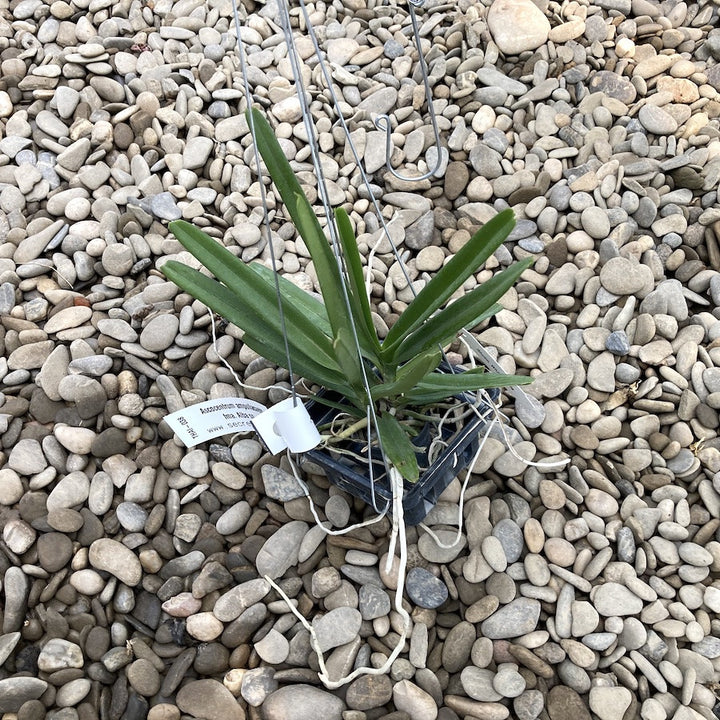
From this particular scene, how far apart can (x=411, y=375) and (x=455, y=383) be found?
142 millimetres

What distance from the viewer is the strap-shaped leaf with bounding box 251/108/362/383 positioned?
3.00 ft

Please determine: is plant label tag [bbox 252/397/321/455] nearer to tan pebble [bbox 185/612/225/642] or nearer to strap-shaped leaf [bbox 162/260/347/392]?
strap-shaped leaf [bbox 162/260/347/392]

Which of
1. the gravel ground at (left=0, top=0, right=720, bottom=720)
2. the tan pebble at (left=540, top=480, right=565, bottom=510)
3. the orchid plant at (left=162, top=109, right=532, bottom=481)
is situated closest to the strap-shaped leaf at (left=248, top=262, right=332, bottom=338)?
the orchid plant at (left=162, top=109, right=532, bottom=481)

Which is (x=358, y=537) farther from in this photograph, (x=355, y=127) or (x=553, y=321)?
(x=355, y=127)

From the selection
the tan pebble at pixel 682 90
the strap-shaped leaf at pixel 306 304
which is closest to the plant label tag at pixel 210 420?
the strap-shaped leaf at pixel 306 304

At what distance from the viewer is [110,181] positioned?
169 centimetres

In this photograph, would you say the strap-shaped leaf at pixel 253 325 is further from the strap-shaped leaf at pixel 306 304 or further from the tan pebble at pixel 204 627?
the tan pebble at pixel 204 627

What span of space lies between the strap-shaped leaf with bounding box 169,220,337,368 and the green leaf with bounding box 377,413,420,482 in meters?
0.19

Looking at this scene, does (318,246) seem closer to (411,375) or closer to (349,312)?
(349,312)

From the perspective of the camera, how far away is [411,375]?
948mm

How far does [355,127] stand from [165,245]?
0.58 meters

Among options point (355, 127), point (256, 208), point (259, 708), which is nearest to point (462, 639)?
point (259, 708)

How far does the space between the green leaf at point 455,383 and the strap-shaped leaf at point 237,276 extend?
0.69 ft

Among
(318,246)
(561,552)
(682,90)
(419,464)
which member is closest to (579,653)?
(561,552)
